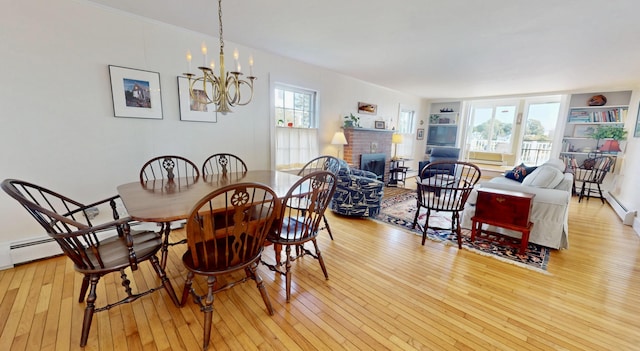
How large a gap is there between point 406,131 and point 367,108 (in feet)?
7.73

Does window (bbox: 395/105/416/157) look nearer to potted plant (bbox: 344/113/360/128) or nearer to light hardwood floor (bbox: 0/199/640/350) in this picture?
potted plant (bbox: 344/113/360/128)

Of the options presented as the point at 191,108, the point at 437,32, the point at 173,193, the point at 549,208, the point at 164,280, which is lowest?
the point at 164,280

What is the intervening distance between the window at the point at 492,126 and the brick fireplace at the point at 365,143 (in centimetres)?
310

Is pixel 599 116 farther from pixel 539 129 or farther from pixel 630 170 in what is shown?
pixel 630 170

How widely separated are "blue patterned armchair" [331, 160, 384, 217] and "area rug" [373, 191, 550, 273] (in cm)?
24

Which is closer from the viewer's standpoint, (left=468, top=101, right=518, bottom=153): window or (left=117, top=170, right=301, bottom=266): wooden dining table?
(left=117, top=170, right=301, bottom=266): wooden dining table

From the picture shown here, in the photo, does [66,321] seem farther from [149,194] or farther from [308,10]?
[308,10]

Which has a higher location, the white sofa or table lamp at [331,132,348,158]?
table lamp at [331,132,348,158]

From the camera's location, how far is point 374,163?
5.59 m

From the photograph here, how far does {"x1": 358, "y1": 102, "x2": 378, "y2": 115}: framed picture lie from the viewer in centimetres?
529

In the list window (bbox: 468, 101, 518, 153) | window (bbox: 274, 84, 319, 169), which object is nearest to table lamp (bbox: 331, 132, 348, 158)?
window (bbox: 274, 84, 319, 169)

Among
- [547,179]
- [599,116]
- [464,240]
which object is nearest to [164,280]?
[464,240]

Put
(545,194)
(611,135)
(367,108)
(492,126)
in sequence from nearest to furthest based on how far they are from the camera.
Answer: (545,194) → (611,135) → (367,108) → (492,126)

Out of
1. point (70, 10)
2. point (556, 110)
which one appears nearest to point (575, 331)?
point (70, 10)
